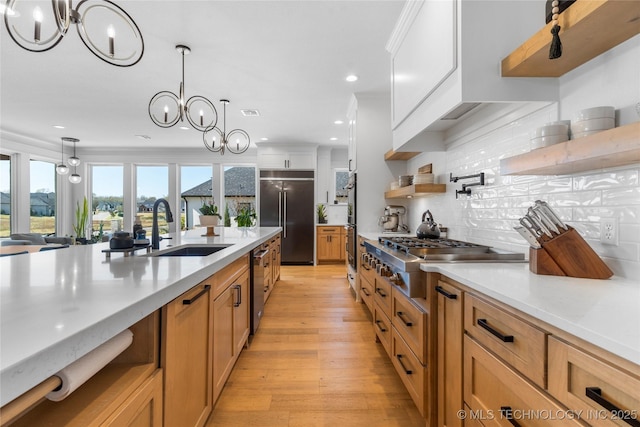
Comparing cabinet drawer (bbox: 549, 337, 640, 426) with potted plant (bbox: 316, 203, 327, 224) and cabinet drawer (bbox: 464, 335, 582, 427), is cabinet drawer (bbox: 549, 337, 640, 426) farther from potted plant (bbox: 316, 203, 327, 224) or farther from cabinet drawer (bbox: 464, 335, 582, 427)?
potted plant (bbox: 316, 203, 327, 224)

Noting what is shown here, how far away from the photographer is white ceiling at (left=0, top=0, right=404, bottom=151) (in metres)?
2.37

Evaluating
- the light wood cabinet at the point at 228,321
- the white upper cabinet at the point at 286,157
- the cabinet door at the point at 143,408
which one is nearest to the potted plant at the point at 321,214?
the white upper cabinet at the point at 286,157

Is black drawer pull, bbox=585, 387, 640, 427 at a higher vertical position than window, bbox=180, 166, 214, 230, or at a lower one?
lower

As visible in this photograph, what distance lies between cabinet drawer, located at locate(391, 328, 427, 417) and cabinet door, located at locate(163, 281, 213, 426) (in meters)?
1.01

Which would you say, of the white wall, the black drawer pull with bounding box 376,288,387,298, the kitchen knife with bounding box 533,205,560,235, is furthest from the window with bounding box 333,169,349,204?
the kitchen knife with bounding box 533,205,560,235

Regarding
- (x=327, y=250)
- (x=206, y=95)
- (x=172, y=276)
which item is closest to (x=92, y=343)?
(x=172, y=276)

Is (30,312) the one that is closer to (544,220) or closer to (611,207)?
(544,220)

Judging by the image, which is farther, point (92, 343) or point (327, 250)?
point (327, 250)

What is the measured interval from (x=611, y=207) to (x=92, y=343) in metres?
1.69

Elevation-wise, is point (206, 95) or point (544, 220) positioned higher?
point (206, 95)

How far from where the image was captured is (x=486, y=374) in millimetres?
1025

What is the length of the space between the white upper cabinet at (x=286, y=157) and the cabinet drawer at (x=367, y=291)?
3820 mm

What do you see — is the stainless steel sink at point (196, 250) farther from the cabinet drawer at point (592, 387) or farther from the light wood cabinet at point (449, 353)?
the cabinet drawer at point (592, 387)

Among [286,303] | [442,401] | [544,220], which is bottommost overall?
[286,303]
